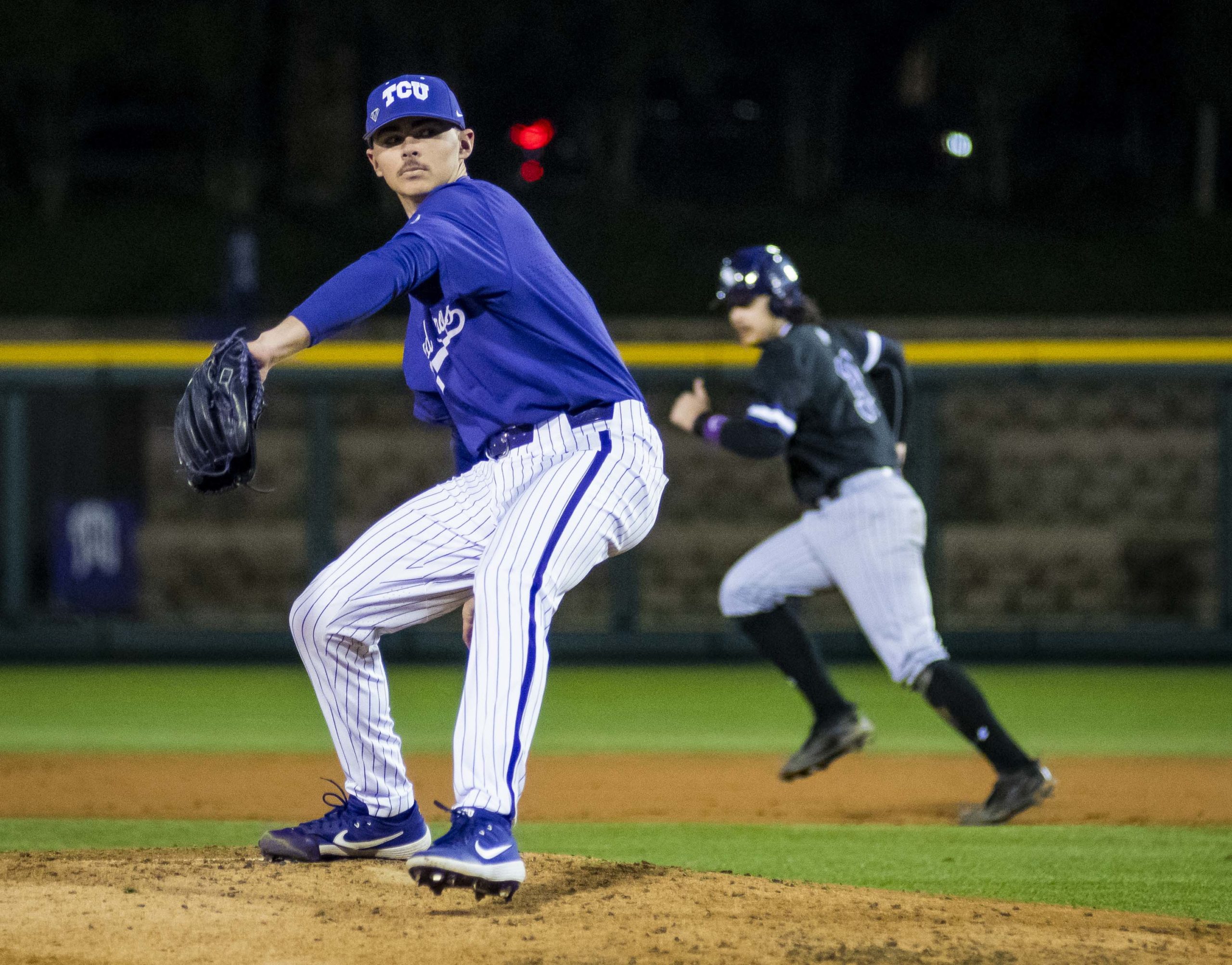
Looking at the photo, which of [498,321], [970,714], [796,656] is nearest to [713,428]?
[796,656]

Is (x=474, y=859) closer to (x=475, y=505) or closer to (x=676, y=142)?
(x=475, y=505)

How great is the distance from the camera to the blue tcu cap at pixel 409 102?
2.98 metres

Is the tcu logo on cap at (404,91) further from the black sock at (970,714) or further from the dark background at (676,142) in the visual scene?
the dark background at (676,142)

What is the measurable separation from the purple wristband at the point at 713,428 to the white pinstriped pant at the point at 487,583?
1520 millimetres

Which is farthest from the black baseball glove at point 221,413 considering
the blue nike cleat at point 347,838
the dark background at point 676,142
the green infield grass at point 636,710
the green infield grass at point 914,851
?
the dark background at point 676,142

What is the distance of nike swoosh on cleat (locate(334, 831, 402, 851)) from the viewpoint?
3297 mm

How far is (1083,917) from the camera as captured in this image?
302cm

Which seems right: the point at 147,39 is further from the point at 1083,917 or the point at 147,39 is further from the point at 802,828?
the point at 1083,917

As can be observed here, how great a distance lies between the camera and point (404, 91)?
2.99m

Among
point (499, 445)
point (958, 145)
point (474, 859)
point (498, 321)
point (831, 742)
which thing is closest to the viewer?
point (474, 859)

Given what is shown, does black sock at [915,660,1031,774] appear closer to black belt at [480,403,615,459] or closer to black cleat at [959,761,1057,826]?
black cleat at [959,761,1057,826]

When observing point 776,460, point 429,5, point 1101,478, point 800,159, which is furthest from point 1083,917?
point 800,159

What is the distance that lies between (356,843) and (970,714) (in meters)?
1.90

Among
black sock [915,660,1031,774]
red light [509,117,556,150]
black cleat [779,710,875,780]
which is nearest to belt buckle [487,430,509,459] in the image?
black sock [915,660,1031,774]
